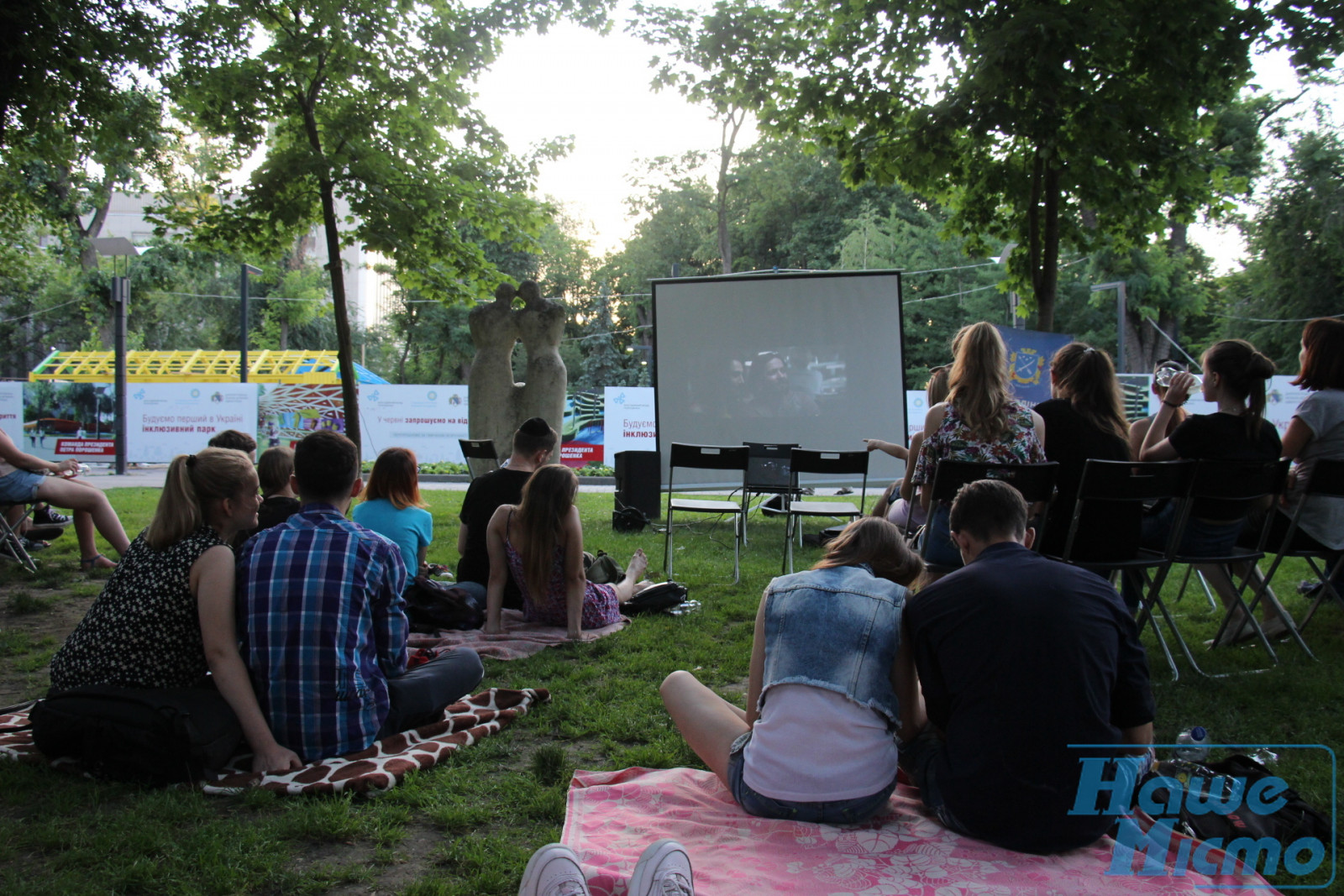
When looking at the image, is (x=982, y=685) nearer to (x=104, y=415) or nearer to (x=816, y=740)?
(x=816, y=740)

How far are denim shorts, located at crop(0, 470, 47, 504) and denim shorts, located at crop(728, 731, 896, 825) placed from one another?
19.7 ft

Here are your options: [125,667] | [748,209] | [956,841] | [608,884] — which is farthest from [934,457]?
[748,209]

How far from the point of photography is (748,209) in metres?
36.4

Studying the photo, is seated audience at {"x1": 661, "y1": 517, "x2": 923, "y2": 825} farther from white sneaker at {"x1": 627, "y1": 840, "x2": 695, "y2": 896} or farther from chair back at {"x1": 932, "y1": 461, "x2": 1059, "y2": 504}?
chair back at {"x1": 932, "y1": 461, "x2": 1059, "y2": 504}

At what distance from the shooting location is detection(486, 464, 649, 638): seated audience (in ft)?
14.9

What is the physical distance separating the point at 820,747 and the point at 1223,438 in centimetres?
320

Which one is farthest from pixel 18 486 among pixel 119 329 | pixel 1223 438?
pixel 119 329

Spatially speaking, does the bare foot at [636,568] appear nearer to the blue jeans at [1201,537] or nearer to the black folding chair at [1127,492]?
the black folding chair at [1127,492]

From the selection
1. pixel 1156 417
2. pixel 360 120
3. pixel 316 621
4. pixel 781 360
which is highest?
pixel 360 120

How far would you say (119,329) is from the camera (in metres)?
14.9

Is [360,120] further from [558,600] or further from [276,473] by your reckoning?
[558,600]

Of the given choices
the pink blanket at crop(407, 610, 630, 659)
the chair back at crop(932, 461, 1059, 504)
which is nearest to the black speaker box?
the pink blanket at crop(407, 610, 630, 659)

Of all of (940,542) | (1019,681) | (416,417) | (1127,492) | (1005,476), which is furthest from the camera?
(416,417)

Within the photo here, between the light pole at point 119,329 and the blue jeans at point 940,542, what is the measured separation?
1431cm
